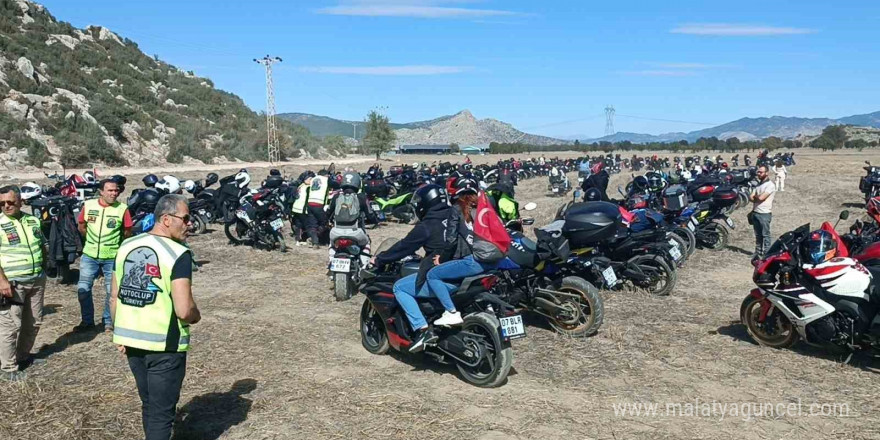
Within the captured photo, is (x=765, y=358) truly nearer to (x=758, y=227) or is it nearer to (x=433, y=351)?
(x=433, y=351)

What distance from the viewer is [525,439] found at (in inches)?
183

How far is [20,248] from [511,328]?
4452 mm

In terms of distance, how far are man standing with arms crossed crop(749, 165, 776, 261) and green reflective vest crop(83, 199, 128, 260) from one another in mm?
9828

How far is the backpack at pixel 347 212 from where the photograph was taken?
8875mm

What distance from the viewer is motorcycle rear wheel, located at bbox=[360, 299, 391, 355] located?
6520 mm

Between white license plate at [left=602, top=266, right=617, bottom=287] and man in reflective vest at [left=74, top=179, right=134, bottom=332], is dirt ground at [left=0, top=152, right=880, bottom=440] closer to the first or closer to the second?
white license plate at [left=602, top=266, right=617, bottom=287]

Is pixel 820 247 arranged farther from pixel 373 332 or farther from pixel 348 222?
pixel 348 222

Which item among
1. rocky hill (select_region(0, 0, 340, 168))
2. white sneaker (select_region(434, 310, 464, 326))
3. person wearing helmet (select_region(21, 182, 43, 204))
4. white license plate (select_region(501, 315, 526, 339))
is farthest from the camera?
rocky hill (select_region(0, 0, 340, 168))

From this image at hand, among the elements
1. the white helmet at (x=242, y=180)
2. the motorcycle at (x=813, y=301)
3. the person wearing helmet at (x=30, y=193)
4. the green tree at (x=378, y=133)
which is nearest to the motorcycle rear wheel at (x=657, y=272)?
the motorcycle at (x=813, y=301)

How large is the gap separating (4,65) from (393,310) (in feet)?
142

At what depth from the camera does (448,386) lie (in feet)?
18.7

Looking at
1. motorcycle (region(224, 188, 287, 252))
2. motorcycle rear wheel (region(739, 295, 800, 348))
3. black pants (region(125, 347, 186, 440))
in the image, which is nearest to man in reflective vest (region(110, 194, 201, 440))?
black pants (region(125, 347, 186, 440))

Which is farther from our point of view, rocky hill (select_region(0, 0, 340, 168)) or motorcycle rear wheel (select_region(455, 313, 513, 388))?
rocky hill (select_region(0, 0, 340, 168))

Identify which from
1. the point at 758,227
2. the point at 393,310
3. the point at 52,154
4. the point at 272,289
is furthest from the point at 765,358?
the point at 52,154
